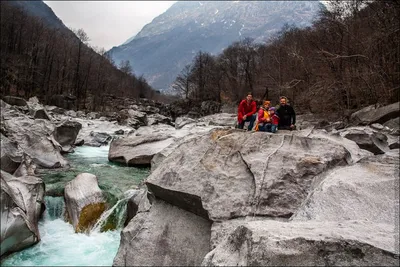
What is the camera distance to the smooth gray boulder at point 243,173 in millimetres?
4965

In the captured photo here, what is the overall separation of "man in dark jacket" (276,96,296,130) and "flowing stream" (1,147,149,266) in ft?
16.7

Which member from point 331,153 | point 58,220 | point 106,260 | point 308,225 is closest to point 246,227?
point 308,225

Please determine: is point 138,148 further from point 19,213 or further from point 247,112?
point 19,213

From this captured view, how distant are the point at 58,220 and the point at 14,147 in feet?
11.5

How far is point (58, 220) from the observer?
29.9 feet

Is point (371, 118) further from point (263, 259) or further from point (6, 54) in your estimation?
point (6, 54)

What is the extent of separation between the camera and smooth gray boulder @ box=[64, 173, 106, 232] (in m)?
8.80

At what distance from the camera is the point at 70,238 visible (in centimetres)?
827

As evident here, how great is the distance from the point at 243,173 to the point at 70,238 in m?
5.28

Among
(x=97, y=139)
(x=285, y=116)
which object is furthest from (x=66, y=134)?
(x=285, y=116)

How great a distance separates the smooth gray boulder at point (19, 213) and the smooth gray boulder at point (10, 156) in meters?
1.61

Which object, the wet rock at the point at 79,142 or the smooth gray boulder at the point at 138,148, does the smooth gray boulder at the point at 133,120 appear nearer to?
the wet rock at the point at 79,142

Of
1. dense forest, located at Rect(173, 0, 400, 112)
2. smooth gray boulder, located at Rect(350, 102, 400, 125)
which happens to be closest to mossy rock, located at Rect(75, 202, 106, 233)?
smooth gray boulder, located at Rect(350, 102, 400, 125)

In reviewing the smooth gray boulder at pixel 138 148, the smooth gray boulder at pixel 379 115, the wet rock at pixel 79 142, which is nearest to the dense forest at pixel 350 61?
the smooth gray boulder at pixel 379 115
